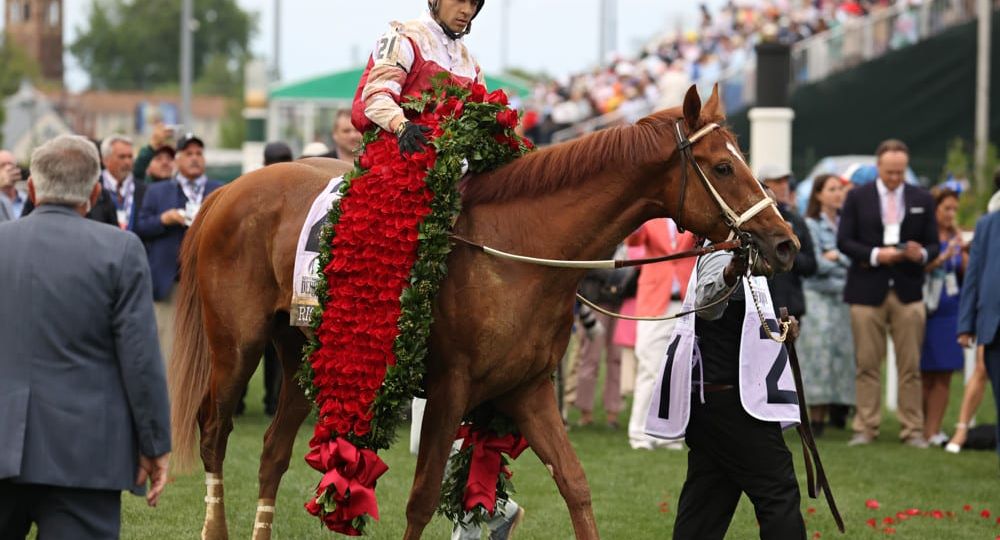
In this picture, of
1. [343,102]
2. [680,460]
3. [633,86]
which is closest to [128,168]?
Answer: [680,460]

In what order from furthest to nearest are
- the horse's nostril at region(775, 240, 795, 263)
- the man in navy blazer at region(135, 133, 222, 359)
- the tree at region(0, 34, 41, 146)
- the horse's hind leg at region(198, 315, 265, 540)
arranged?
the tree at region(0, 34, 41, 146) → the man in navy blazer at region(135, 133, 222, 359) → the horse's hind leg at region(198, 315, 265, 540) → the horse's nostril at region(775, 240, 795, 263)

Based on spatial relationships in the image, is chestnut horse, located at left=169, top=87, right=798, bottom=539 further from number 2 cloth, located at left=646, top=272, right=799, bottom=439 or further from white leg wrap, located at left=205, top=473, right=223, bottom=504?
white leg wrap, located at left=205, top=473, right=223, bottom=504

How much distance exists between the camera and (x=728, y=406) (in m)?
5.64

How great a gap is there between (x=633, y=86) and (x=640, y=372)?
67.6 feet

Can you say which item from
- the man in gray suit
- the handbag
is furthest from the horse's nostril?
the handbag

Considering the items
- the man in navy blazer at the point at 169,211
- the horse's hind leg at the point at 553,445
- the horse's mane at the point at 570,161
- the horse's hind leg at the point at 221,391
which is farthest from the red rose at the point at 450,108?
the man in navy blazer at the point at 169,211

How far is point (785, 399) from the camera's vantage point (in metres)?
5.63

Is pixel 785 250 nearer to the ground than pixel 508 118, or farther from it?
nearer to the ground

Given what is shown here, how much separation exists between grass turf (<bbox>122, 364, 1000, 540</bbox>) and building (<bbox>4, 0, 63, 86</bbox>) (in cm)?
10019

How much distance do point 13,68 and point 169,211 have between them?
71.0m

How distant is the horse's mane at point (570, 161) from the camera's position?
5574mm

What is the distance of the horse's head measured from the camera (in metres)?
5.33

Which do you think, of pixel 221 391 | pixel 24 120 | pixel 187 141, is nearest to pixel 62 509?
pixel 221 391

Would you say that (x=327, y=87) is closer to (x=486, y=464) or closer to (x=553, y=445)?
(x=486, y=464)
